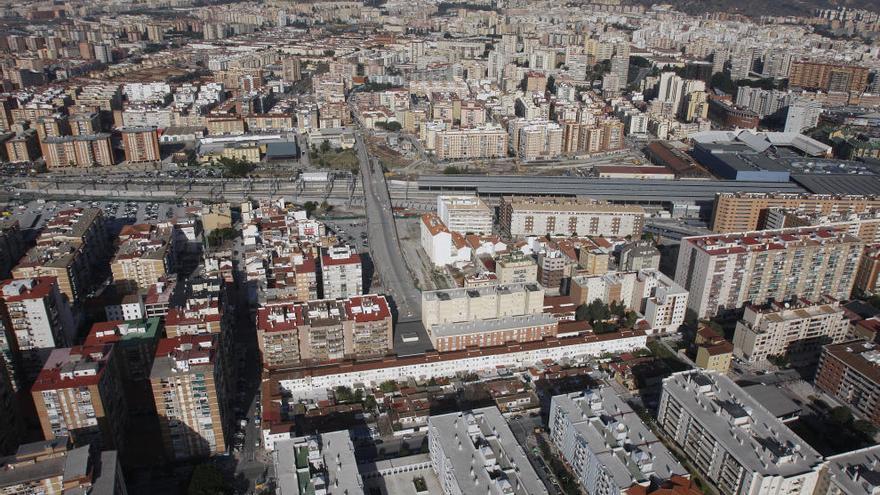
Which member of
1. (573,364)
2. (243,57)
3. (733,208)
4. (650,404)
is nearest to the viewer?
(650,404)

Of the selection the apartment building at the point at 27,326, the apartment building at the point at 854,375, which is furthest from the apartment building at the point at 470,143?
the apartment building at the point at 27,326

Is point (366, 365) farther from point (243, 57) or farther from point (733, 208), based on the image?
point (243, 57)

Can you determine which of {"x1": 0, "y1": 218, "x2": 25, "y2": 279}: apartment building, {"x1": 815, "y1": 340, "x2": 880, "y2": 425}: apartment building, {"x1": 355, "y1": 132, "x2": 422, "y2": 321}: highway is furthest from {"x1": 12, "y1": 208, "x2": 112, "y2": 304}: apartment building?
{"x1": 815, "y1": 340, "x2": 880, "y2": 425}: apartment building

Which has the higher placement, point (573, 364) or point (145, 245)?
point (145, 245)

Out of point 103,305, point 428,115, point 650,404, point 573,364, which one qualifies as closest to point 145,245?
point 103,305

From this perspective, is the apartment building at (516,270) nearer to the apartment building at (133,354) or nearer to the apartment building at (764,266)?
the apartment building at (764,266)

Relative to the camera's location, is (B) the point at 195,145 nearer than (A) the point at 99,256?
No

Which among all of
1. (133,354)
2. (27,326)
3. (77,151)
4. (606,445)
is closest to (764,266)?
(606,445)
